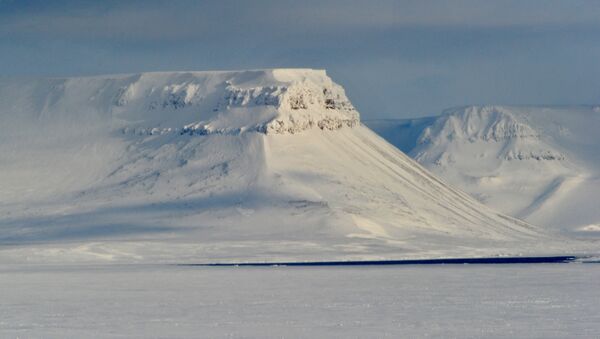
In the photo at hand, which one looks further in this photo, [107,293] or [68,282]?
[68,282]

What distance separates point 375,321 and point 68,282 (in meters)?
38.9

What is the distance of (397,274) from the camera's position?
367 ft

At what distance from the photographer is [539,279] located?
10088 centimetres

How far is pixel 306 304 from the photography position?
3162 inches

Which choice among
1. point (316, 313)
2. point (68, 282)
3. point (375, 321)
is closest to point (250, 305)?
point (316, 313)

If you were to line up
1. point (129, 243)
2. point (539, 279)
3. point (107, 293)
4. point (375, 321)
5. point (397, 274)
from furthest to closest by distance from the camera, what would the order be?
point (129, 243) < point (397, 274) < point (539, 279) < point (107, 293) < point (375, 321)

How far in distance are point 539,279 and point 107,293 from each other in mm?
30843

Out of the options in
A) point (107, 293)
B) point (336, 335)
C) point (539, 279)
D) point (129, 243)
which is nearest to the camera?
point (336, 335)

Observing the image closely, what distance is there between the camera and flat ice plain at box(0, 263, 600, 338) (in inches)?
2650

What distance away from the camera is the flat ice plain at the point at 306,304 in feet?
221

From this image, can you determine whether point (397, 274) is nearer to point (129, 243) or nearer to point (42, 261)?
point (42, 261)

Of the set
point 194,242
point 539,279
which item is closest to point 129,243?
point 194,242

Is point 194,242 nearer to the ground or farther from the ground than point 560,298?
farther from the ground

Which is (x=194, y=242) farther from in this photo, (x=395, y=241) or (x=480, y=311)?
(x=480, y=311)
